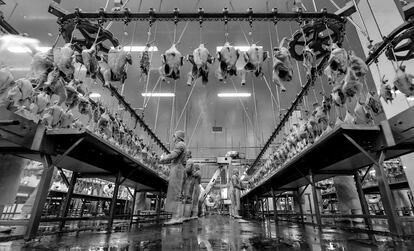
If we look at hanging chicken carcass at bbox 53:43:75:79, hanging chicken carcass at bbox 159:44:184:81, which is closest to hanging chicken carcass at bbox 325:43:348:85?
hanging chicken carcass at bbox 159:44:184:81

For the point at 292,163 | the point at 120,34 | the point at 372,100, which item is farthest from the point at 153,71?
the point at 372,100

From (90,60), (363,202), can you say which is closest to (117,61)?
(90,60)

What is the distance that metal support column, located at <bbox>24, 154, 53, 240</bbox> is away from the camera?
6.93 ft

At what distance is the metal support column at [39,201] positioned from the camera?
6.93 feet

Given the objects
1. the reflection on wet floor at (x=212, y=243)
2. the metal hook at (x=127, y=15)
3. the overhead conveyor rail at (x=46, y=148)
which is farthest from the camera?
the metal hook at (x=127, y=15)

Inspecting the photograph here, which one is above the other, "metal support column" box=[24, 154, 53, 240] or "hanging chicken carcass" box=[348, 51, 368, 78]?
"hanging chicken carcass" box=[348, 51, 368, 78]

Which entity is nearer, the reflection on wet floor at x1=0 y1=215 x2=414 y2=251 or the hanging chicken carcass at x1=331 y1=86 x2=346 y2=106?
the reflection on wet floor at x1=0 y1=215 x2=414 y2=251

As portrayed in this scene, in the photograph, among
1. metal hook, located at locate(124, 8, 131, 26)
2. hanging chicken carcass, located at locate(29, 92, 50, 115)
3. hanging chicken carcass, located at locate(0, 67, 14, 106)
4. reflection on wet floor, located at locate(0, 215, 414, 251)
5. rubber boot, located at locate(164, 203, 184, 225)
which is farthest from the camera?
rubber boot, located at locate(164, 203, 184, 225)

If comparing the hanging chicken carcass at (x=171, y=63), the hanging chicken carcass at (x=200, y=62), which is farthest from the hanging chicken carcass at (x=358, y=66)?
the hanging chicken carcass at (x=171, y=63)

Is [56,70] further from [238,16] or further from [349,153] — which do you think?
[349,153]

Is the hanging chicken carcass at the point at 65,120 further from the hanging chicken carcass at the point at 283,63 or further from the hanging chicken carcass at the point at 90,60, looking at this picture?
the hanging chicken carcass at the point at 283,63

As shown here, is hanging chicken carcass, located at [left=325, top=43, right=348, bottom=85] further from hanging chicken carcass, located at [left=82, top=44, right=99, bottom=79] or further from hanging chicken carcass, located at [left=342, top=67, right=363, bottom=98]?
hanging chicken carcass, located at [left=82, top=44, right=99, bottom=79]

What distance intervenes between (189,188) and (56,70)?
14.7 ft

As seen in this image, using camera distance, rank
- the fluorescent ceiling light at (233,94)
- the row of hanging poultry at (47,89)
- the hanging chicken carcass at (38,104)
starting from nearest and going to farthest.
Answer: the row of hanging poultry at (47,89) < the hanging chicken carcass at (38,104) < the fluorescent ceiling light at (233,94)
